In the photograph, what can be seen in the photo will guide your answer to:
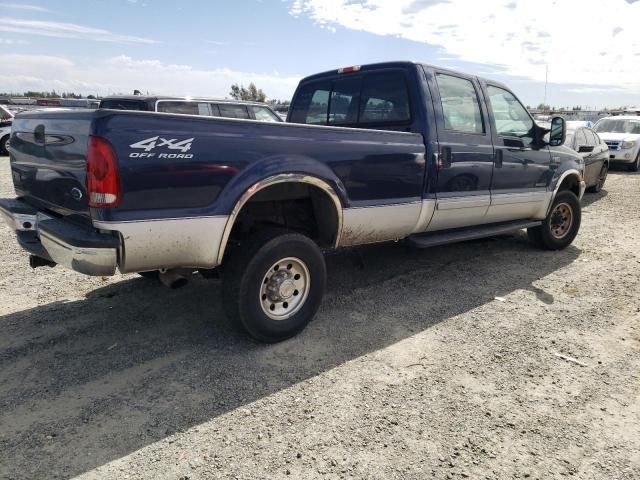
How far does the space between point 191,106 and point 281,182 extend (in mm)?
6960

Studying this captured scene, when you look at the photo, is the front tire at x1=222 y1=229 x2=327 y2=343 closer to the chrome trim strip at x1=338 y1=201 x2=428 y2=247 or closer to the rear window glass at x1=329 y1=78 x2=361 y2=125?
the chrome trim strip at x1=338 y1=201 x2=428 y2=247

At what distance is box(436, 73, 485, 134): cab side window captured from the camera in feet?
14.7

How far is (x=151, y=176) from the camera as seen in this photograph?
8.71ft

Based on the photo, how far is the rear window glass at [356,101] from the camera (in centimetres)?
442

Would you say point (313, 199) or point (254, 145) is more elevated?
point (254, 145)

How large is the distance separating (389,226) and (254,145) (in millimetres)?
1531

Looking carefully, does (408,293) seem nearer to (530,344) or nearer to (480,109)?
(530,344)

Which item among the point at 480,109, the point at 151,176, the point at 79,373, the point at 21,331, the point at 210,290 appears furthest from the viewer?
the point at 480,109

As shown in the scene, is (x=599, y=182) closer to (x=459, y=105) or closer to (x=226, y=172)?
(x=459, y=105)

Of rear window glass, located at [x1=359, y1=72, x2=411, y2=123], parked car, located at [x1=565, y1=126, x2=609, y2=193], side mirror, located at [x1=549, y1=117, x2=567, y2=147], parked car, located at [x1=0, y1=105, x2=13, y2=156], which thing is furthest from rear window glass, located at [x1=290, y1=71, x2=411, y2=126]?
parked car, located at [x1=0, y1=105, x2=13, y2=156]

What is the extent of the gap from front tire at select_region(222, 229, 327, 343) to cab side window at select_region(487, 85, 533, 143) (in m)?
2.81

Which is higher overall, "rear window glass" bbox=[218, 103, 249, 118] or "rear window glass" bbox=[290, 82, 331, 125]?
"rear window glass" bbox=[218, 103, 249, 118]

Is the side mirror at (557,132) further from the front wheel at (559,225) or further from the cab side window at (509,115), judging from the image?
the front wheel at (559,225)

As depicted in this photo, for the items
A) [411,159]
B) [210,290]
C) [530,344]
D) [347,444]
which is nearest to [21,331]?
[210,290]
